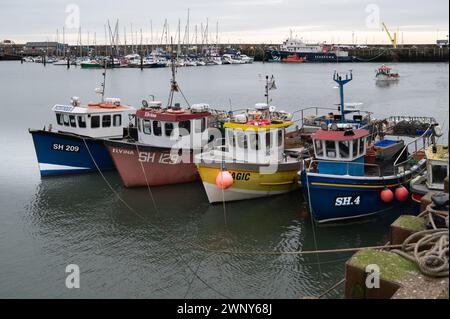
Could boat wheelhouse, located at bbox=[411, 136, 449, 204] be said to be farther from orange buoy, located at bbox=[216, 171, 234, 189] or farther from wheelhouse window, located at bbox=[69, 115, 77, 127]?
wheelhouse window, located at bbox=[69, 115, 77, 127]

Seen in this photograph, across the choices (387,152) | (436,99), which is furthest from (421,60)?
(387,152)

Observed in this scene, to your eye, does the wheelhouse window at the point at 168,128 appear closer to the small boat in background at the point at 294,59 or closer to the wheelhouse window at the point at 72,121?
the wheelhouse window at the point at 72,121

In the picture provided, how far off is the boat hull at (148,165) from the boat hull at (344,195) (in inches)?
256

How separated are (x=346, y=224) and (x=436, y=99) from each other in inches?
1634

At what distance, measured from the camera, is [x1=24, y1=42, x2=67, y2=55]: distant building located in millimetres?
171500

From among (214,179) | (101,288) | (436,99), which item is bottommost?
(101,288)

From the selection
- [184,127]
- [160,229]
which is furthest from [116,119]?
[160,229]

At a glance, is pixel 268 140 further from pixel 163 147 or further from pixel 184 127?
pixel 163 147

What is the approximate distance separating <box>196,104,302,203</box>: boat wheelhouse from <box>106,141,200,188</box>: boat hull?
99.4 inches

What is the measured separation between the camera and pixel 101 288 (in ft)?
39.4

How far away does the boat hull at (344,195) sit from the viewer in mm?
14789

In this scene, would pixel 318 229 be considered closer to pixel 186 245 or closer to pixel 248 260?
pixel 248 260

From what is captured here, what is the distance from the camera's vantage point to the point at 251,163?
17047mm
